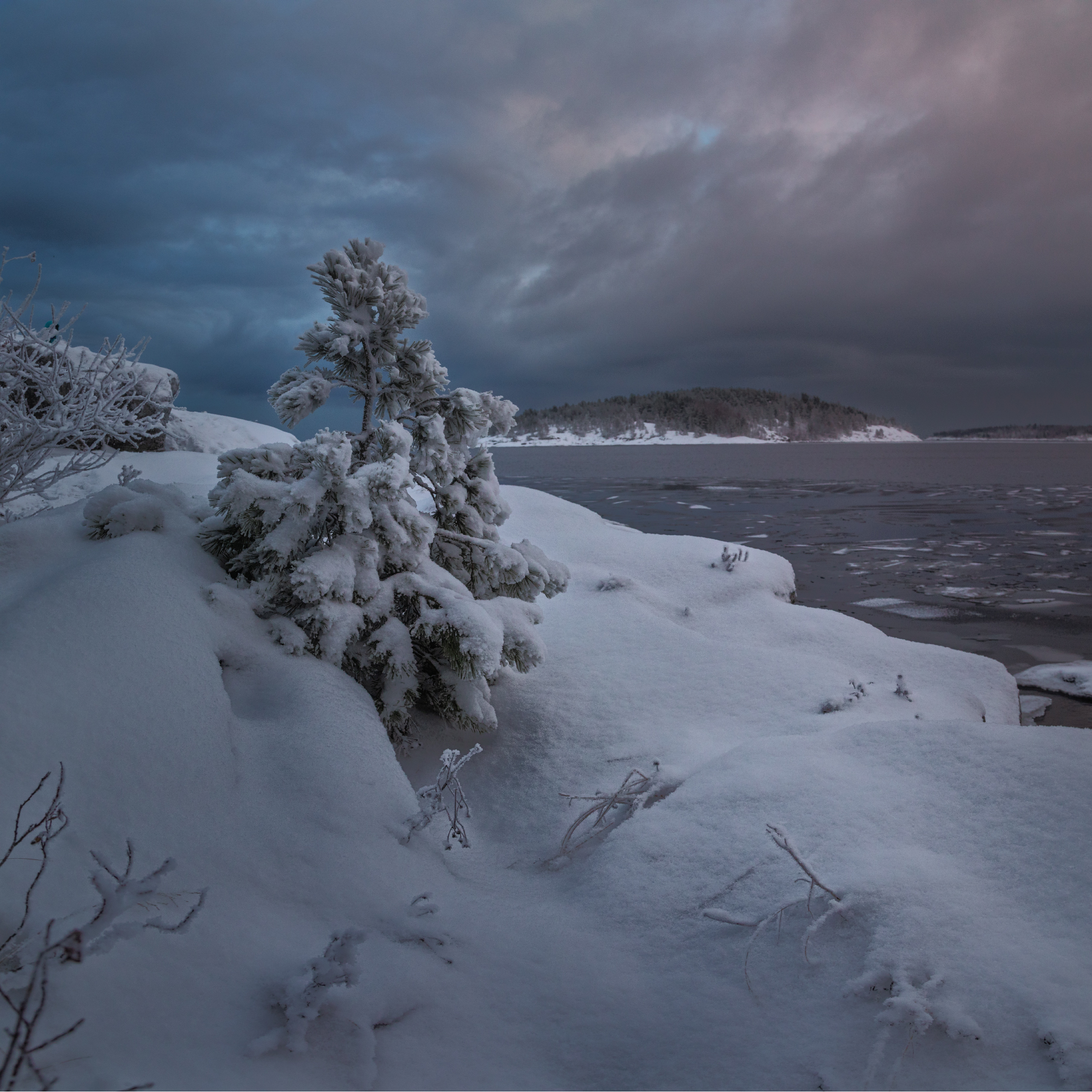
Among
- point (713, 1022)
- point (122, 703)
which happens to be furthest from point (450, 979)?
point (122, 703)

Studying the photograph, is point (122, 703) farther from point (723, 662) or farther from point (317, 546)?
point (723, 662)

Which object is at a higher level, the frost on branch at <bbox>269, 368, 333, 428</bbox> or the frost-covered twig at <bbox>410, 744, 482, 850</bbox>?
the frost on branch at <bbox>269, 368, 333, 428</bbox>

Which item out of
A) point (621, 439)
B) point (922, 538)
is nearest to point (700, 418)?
point (621, 439)

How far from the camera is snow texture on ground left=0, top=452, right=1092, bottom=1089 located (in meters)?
1.92

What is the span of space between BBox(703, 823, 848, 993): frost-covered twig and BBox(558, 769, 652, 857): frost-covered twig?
99 cm

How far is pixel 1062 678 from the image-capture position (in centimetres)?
799

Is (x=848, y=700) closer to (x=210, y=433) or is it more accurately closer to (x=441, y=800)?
(x=441, y=800)

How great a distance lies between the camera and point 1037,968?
211cm

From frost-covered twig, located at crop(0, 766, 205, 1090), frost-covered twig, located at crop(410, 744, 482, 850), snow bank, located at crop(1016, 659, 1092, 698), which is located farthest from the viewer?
snow bank, located at crop(1016, 659, 1092, 698)

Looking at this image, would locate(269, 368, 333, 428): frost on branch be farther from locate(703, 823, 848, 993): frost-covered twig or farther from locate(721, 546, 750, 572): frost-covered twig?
locate(721, 546, 750, 572): frost-covered twig

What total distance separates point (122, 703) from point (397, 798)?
1.35 m

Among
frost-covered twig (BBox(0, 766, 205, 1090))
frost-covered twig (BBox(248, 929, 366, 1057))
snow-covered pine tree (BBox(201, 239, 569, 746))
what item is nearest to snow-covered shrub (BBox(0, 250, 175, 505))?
snow-covered pine tree (BBox(201, 239, 569, 746))

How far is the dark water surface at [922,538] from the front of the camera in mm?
10086

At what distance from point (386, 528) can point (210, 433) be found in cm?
1036
